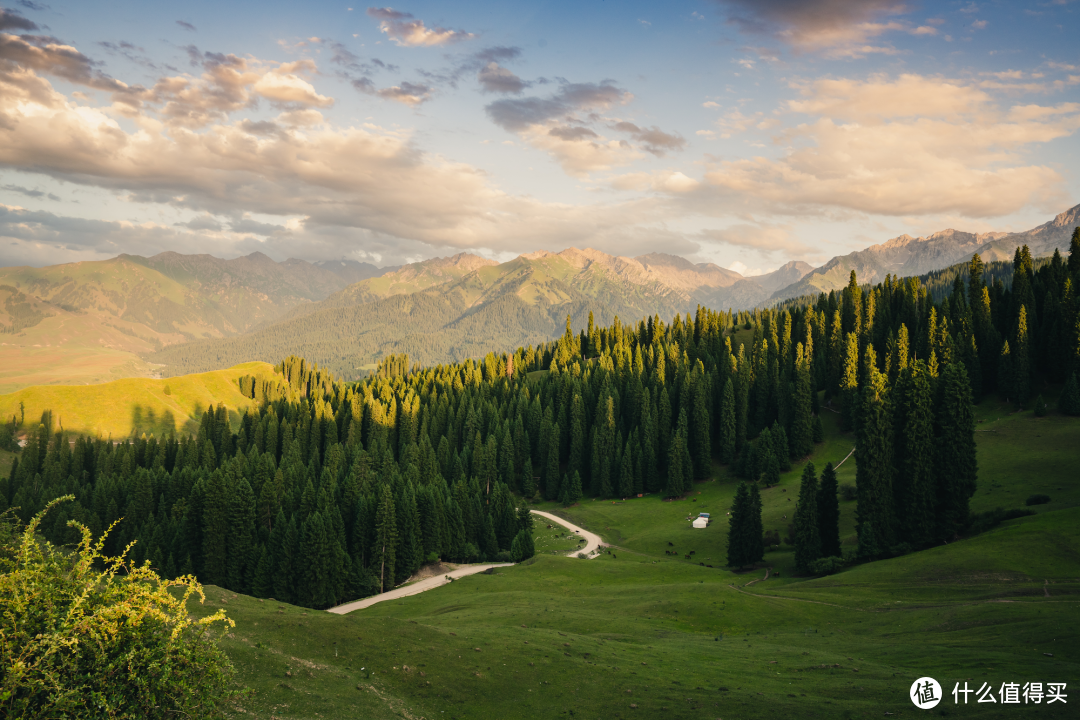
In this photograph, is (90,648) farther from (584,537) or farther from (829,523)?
(584,537)

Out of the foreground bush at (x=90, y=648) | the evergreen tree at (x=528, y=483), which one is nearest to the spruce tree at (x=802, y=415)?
the evergreen tree at (x=528, y=483)

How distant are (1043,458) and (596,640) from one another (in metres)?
78.5

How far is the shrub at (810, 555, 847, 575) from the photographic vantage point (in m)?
65.9

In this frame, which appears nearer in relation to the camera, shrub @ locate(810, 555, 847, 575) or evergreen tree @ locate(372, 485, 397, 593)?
shrub @ locate(810, 555, 847, 575)

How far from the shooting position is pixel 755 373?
14800 cm

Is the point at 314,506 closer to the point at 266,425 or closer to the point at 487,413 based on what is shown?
the point at 487,413

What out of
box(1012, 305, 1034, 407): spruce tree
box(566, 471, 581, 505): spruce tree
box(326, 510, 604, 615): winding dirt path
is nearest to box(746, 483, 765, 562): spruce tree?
box(326, 510, 604, 615): winding dirt path

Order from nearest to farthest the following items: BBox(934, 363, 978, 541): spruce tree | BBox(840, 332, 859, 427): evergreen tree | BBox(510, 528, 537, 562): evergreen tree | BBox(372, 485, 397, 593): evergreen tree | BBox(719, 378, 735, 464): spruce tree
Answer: BBox(934, 363, 978, 541): spruce tree < BBox(372, 485, 397, 593): evergreen tree < BBox(510, 528, 537, 562): evergreen tree < BBox(840, 332, 859, 427): evergreen tree < BBox(719, 378, 735, 464): spruce tree

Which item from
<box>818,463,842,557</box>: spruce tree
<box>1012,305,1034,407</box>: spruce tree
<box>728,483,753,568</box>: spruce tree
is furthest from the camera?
<box>1012,305,1034,407</box>: spruce tree

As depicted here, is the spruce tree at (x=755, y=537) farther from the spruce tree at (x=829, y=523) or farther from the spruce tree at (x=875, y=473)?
the spruce tree at (x=875, y=473)

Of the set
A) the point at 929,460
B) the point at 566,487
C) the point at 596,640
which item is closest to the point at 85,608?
the point at 596,640

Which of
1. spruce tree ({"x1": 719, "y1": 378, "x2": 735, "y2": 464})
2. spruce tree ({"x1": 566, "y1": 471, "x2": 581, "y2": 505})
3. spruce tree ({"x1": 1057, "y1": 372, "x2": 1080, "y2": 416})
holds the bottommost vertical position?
spruce tree ({"x1": 566, "y1": 471, "x2": 581, "y2": 505})

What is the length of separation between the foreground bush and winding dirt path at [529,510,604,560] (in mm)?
75168

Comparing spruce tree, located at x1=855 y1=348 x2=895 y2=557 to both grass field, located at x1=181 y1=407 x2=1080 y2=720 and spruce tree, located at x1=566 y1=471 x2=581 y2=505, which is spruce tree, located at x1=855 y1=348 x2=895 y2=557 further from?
spruce tree, located at x1=566 y1=471 x2=581 y2=505
